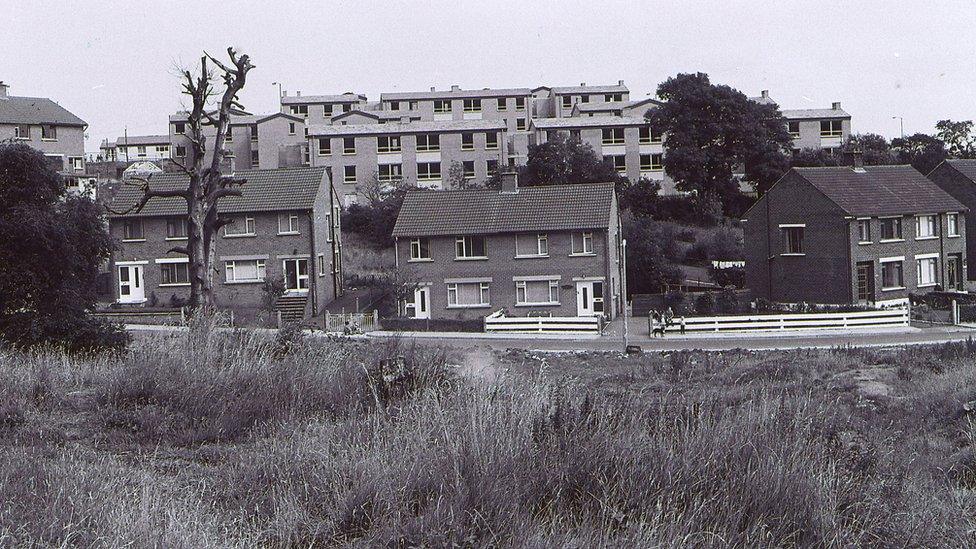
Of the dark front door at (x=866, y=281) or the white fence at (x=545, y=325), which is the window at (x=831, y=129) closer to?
the dark front door at (x=866, y=281)

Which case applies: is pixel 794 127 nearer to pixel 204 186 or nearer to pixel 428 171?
pixel 428 171

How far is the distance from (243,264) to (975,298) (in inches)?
1524

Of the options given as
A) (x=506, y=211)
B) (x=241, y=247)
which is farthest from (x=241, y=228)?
(x=506, y=211)

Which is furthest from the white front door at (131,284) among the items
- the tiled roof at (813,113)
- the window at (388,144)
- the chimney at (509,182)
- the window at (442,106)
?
the tiled roof at (813,113)

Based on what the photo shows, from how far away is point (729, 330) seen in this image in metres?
46.3

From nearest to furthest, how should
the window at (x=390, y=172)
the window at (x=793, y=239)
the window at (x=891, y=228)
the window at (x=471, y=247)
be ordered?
the window at (x=471, y=247), the window at (x=891, y=228), the window at (x=793, y=239), the window at (x=390, y=172)

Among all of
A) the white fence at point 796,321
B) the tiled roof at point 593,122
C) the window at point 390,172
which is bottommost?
the white fence at point 796,321

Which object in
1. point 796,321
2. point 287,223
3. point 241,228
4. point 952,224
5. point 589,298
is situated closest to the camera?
point 796,321

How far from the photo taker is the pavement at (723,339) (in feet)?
137

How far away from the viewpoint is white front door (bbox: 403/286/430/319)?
Answer: 53.3 meters

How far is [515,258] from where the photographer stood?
5294 centimetres

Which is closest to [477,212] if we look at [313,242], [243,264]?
[313,242]

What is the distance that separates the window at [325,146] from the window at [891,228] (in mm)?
42771

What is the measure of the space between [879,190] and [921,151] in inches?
1319
